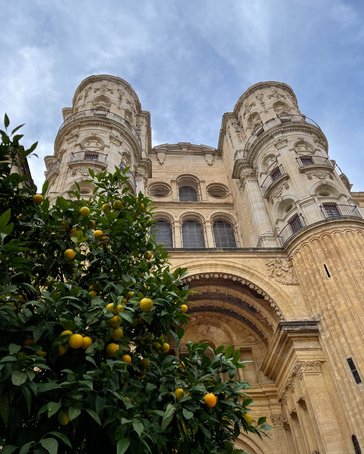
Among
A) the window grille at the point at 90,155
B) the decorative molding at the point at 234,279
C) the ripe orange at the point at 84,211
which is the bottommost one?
the ripe orange at the point at 84,211

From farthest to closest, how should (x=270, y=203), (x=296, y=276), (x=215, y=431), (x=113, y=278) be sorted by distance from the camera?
(x=270, y=203)
(x=296, y=276)
(x=113, y=278)
(x=215, y=431)

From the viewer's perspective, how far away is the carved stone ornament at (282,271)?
50.6 ft

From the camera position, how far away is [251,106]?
2673 centimetres

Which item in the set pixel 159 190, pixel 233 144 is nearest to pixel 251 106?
pixel 233 144

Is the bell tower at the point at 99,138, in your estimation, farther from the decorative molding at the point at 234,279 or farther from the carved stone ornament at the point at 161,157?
the decorative molding at the point at 234,279

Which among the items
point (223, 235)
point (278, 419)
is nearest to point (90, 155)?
point (223, 235)

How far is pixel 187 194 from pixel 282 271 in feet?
36.8

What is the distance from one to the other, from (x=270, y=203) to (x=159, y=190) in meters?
8.03

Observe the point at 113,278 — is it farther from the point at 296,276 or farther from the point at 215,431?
the point at 296,276

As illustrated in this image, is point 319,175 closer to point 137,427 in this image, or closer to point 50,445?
point 137,427

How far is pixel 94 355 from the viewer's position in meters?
4.22

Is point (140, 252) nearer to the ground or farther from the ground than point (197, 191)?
nearer to the ground

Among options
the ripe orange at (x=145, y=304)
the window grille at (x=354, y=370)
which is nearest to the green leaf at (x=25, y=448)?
the ripe orange at (x=145, y=304)

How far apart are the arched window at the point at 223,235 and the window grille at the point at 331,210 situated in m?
6.34
